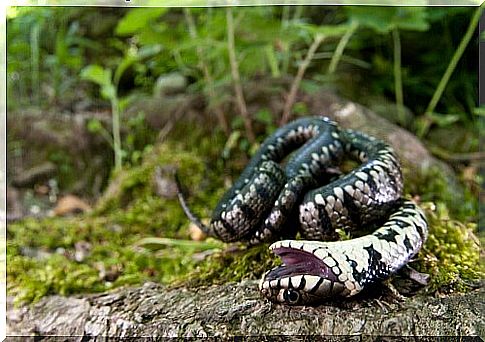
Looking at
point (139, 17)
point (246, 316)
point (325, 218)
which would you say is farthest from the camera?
point (139, 17)

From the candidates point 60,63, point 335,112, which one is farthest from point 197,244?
point 60,63

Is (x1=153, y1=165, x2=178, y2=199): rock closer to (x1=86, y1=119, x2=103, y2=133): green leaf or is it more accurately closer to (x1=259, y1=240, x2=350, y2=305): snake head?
(x1=86, y1=119, x2=103, y2=133): green leaf

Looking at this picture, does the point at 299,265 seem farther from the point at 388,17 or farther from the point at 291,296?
the point at 388,17

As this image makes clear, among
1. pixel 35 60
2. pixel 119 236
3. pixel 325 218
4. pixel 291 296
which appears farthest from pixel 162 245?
pixel 35 60

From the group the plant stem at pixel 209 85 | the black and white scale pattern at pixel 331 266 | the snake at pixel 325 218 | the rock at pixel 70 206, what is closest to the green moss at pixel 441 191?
the snake at pixel 325 218

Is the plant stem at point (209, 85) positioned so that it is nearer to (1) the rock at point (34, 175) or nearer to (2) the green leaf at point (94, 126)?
(2) the green leaf at point (94, 126)

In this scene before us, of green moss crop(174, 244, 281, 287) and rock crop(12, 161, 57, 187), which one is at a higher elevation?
green moss crop(174, 244, 281, 287)

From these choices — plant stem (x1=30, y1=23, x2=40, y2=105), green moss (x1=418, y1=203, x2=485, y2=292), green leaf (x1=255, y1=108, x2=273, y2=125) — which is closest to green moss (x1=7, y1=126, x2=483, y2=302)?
green moss (x1=418, y1=203, x2=485, y2=292)
